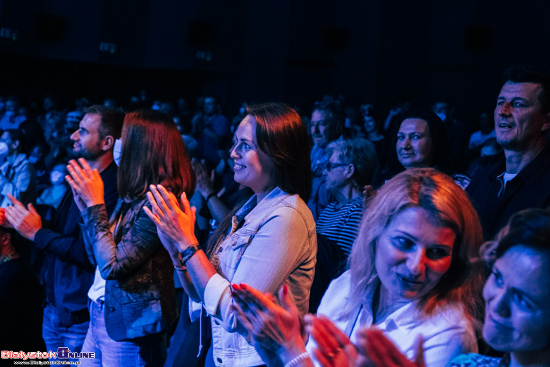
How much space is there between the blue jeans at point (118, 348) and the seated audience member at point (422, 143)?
1.40 metres

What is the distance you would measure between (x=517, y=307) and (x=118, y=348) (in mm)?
1493

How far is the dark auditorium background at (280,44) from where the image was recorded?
997 cm

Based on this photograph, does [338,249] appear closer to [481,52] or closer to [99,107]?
[99,107]

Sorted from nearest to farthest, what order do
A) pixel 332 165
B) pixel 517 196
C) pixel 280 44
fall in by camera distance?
pixel 517 196, pixel 332 165, pixel 280 44

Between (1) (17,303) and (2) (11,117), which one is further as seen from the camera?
(2) (11,117)

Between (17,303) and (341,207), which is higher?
(341,207)

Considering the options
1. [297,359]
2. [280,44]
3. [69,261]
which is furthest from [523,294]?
[280,44]

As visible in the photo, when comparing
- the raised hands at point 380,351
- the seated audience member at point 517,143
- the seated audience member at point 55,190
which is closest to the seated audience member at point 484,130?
the seated audience member at point 55,190

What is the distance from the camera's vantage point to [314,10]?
10477mm

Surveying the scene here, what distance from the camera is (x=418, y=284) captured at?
4.02ft

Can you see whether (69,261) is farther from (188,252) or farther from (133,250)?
(188,252)

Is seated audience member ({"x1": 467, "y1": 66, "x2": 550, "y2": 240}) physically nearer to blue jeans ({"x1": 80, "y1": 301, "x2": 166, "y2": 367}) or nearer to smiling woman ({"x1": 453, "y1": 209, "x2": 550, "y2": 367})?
smiling woman ({"x1": 453, "y1": 209, "x2": 550, "y2": 367})

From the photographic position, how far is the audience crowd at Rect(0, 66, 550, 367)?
1.08 metres

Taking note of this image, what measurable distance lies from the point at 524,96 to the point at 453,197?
3.60ft
